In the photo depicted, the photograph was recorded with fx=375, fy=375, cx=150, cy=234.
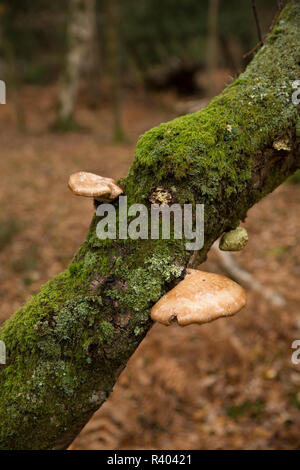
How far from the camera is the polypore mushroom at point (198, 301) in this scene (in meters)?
1.96

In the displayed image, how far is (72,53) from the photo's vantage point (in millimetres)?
16500

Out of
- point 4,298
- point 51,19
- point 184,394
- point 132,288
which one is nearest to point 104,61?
point 51,19

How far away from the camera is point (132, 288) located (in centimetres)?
202

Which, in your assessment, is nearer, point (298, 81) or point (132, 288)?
point (132, 288)

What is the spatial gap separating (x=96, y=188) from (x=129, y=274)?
55 centimetres

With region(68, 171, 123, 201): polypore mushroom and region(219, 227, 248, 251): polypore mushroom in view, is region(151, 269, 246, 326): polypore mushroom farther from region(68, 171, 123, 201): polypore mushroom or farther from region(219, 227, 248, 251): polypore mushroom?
region(68, 171, 123, 201): polypore mushroom

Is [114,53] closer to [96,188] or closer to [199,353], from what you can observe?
[199,353]

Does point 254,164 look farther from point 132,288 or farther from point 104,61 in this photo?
point 104,61

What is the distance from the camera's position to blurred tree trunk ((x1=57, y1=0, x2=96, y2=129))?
1597 cm

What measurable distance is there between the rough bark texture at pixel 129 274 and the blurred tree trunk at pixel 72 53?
15709 mm

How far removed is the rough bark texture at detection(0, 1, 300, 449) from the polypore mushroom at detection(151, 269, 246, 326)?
0.28 ft

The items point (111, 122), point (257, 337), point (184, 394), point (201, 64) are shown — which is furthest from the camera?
point (201, 64)

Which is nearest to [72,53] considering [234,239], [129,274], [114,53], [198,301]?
[114,53]

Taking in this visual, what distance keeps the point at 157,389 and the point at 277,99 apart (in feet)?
14.9
